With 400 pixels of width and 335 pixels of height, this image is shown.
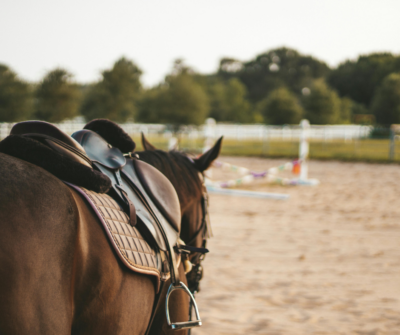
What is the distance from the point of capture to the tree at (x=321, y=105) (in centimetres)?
2117

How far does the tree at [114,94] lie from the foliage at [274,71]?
44.9 m

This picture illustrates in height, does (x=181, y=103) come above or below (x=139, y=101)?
below

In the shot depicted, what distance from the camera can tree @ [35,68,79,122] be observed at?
18328 millimetres

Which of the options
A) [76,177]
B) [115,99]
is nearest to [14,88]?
[115,99]

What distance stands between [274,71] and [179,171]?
72670mm

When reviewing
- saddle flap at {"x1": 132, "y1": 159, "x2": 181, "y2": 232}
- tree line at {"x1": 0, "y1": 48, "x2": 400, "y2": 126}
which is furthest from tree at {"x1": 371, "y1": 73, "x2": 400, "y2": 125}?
saddle flap at {"x1": 132, "y1": 159, "x2": 181, "y2": 232}

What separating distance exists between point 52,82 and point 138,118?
12041mm

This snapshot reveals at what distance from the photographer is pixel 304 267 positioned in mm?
3840

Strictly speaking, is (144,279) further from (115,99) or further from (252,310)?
(115,99)

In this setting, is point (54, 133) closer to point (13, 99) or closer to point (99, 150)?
point (99, 150)

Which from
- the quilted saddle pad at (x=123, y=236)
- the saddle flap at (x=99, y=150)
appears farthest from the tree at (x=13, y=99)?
the quilted saddle pad at (x=123, y=236)

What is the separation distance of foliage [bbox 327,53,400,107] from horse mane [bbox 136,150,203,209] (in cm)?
5250

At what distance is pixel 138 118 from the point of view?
1190 inches

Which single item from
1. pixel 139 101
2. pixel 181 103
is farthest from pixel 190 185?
pixel 139 101
